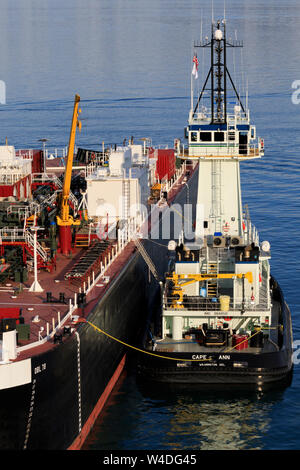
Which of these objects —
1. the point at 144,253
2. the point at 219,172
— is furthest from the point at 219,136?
the point at 144,253

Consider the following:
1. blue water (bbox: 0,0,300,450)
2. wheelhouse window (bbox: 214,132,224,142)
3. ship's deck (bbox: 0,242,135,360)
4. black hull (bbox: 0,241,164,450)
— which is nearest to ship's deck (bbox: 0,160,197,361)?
ship's deck (bbox: 0,242,135,360)

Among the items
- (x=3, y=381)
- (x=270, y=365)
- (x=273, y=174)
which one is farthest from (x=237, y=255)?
(x=273, y=174)

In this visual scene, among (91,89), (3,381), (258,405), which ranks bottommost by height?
(258,405)

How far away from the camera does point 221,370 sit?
43.2 meters

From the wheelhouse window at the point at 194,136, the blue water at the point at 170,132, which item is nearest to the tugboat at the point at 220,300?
the wheelhouse window at the point at 194,136

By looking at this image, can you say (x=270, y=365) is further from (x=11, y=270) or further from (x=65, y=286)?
(x=11, y=270)

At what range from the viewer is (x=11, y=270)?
45.9 meters

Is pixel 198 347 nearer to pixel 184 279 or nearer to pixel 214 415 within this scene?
pixel 184 279

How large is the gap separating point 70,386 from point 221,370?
10.1 metres

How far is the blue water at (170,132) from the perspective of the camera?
132 feet

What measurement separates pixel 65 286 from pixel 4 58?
154014 mm

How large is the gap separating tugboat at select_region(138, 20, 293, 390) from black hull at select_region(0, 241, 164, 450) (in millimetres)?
2406

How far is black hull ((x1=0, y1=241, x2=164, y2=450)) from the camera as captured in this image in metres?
32.5

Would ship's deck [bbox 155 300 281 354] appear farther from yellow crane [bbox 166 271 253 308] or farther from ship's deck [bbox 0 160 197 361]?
ship's deck [bbox 0 160 197 361]
